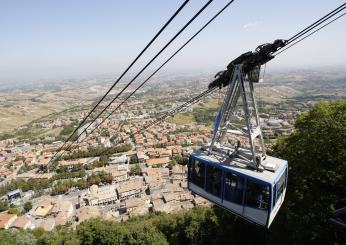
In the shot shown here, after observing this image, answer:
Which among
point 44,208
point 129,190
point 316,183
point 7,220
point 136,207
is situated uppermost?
point 316,183

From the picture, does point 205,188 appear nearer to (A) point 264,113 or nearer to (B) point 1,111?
(A) point 264,113

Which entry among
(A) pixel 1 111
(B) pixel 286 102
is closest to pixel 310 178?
(B) pixel 286 102

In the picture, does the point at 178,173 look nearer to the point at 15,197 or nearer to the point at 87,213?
the point at 87,213

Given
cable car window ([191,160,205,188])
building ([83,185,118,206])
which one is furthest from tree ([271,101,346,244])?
building ([83,185,118,206])

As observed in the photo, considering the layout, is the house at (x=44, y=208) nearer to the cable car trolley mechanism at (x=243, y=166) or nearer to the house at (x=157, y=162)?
the house at (x=157, y=162)

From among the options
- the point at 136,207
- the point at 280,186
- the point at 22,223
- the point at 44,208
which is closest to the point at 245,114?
the point at 280,186

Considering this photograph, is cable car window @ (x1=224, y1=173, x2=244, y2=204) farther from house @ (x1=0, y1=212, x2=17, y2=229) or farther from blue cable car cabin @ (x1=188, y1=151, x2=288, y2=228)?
house @ (x1=0, y1=212, x2=17, y2=229)

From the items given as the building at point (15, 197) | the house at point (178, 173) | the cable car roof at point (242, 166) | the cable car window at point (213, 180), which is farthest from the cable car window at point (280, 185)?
the building at point (15, 197)
